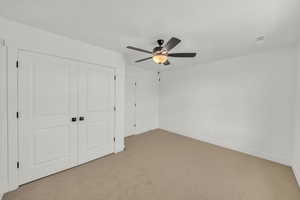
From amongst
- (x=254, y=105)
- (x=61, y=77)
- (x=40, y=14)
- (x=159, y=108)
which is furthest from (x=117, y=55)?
(x=254, y=105)

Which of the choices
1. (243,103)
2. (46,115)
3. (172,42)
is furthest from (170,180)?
(243,103)

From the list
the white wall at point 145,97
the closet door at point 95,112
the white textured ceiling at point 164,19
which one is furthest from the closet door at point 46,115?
the white wall at point 145,97

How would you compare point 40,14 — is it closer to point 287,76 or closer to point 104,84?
point 104,84

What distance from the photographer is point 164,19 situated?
1755 millimetres

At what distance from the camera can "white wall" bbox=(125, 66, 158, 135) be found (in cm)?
475

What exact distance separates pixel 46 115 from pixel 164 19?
7.79 feet

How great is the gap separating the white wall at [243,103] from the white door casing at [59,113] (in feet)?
8.90

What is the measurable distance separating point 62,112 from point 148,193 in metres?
1.96

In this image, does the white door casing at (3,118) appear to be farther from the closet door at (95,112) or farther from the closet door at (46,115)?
the closet door at (95,112)

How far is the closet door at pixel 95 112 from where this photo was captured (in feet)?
8.50

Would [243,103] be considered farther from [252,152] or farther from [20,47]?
[20,47]

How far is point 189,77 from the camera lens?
14.6ft

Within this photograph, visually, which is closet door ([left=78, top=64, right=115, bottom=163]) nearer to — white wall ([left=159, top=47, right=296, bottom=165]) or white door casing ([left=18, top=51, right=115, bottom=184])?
white door casing ([left=18, top=51, right=115, bottom=184])

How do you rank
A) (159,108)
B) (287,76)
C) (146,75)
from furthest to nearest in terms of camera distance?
(159,108) < (146,75) < (287,76)
